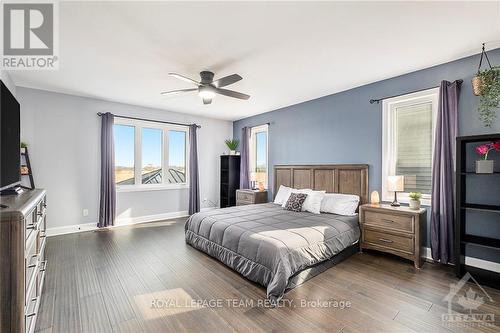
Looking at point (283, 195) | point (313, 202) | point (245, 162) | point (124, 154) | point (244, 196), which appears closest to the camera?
point (313, 202)

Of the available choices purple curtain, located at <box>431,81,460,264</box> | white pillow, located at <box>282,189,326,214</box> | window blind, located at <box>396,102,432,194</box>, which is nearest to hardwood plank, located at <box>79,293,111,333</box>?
white pillow, located at <box>282,189,326,214</box>

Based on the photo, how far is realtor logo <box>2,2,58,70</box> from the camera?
2.05 meters

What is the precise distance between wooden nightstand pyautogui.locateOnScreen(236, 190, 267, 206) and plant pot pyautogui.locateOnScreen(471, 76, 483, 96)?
→ 4.10m

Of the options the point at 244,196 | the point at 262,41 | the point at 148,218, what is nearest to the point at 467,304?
the point at 262,41

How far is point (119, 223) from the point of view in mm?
5047

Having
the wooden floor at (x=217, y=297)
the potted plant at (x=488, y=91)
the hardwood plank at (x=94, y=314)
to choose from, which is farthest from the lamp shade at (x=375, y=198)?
the hardwood plank at (x=94, y=314)

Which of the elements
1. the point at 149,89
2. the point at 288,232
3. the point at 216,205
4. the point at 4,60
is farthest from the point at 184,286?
the point at 216,205

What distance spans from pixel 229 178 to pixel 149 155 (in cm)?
215

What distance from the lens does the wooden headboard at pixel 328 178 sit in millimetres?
3959

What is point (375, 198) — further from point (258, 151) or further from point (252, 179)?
point (258, 151)

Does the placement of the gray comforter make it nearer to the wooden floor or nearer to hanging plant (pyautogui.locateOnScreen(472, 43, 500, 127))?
the wooden floor

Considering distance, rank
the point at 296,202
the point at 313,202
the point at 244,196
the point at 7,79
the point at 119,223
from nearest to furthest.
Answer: the point at 7,79 → the point at 313,202 → the point at 296,202 → the point at 119,223 → the point at 244,196

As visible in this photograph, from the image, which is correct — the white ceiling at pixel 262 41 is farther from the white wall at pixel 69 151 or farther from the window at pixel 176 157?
the window at pixel 176 157

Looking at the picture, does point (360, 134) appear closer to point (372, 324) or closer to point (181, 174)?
point (372, 324)
